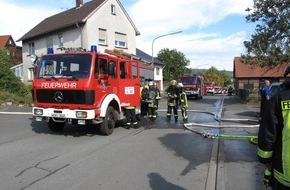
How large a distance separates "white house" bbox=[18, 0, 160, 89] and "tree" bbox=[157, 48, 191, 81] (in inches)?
1769

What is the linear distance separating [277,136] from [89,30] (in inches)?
1181

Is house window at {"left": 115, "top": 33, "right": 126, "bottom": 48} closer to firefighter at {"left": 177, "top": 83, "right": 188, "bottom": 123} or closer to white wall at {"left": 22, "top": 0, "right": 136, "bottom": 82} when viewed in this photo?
white wall at {"left": 22, "top": 0, "right": 136, "bottom": 82}

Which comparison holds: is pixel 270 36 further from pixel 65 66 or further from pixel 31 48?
pixel 31 48

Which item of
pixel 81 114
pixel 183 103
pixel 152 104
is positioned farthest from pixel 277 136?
pixel 152 104

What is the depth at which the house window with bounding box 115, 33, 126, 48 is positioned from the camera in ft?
116

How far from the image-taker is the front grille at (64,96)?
10.4m

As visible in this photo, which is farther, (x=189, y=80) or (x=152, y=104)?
(x=189, y=80)

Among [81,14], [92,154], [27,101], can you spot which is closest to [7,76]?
[27,101]

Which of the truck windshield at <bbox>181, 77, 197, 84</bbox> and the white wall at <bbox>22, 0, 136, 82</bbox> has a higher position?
the white wall at <bbox>22, 0, 136, 82</bbox>

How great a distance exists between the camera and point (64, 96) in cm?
1063

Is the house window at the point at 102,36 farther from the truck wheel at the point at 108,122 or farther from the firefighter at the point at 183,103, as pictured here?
the truck wheel at the point at 108,122

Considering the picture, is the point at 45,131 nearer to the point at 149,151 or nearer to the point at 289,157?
the point at 149,151

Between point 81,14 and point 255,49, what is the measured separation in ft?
52.6

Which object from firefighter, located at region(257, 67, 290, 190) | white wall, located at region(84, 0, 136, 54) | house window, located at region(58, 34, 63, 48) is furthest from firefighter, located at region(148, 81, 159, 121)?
house window, located at region(58, 34, 63, 48)
